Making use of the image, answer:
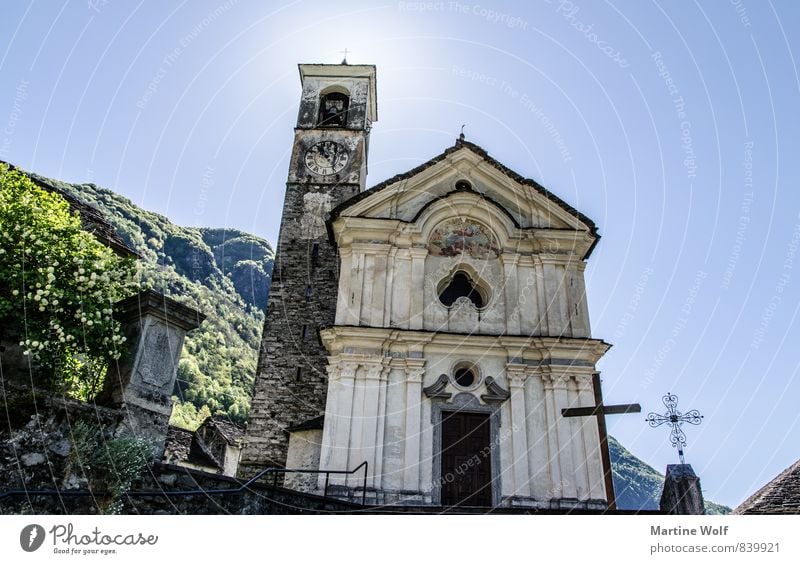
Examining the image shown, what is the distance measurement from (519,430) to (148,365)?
8.27 meters

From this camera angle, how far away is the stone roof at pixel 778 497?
1134cm

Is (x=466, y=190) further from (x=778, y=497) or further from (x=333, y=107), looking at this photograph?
(x=333, y=107)

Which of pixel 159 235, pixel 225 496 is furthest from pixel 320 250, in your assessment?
Answer: pixel 159 235

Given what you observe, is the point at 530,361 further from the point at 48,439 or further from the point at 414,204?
the point at 48,439

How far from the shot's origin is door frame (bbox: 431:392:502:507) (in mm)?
12961

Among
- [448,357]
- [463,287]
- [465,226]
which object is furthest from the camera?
[465,226]

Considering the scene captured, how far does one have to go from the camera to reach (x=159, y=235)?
280 ft

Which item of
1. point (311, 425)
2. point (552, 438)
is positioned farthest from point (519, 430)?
point (311, 425)

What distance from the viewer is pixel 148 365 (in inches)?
351

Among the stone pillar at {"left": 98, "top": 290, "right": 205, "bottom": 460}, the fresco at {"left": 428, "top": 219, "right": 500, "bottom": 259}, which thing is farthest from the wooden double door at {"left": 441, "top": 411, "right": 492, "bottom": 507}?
the stone pillar at {"left": 98, "top": 290, "right": 205, "bottom": 460}

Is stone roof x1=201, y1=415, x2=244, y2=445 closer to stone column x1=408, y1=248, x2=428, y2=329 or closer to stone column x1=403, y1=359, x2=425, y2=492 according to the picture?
stone column x1=408, y1=248, x2=428, y2=329

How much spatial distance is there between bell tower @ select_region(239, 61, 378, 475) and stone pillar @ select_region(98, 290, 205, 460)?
822 centimetres

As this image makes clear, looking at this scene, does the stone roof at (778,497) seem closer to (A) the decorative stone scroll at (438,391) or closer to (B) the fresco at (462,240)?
(A) the decorative stone scroll at (438,391)

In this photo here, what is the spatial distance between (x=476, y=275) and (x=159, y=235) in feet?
259
